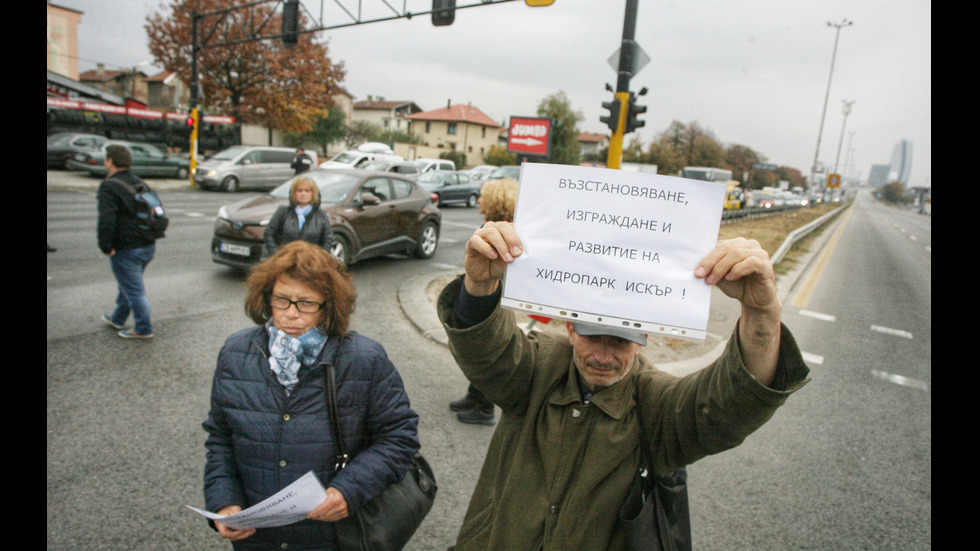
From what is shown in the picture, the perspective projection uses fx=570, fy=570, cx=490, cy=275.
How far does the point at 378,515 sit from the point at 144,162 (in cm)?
2484

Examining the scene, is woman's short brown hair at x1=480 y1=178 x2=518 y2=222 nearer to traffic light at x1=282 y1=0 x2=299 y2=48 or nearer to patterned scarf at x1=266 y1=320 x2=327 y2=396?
patterned scarf at x1=266 y1=320 x2=327 y2=396

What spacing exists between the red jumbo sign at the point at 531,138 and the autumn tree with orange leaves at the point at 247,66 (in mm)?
24178

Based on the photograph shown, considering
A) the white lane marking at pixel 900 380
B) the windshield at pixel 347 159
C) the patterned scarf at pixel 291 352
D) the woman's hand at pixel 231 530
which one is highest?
the windshield at pixel 347 159

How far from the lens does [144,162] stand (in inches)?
883

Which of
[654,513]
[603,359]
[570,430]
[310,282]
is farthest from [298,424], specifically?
[654,513]

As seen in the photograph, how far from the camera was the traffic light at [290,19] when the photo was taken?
1509 centimetres

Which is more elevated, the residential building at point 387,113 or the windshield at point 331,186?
the residential building at point 387,113

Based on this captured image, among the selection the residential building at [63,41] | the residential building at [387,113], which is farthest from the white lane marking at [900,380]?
the residential building at [387,113]

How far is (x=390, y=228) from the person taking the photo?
10.4m

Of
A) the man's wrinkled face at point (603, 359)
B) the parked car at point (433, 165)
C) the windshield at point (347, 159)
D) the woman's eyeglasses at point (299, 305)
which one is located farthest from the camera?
the parked car at point (433, 165)

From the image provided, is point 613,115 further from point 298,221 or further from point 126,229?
point 126,229

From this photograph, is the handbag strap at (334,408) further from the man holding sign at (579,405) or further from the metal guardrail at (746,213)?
the metal guardrail at (746,213)

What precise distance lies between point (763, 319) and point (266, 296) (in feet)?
6.12
